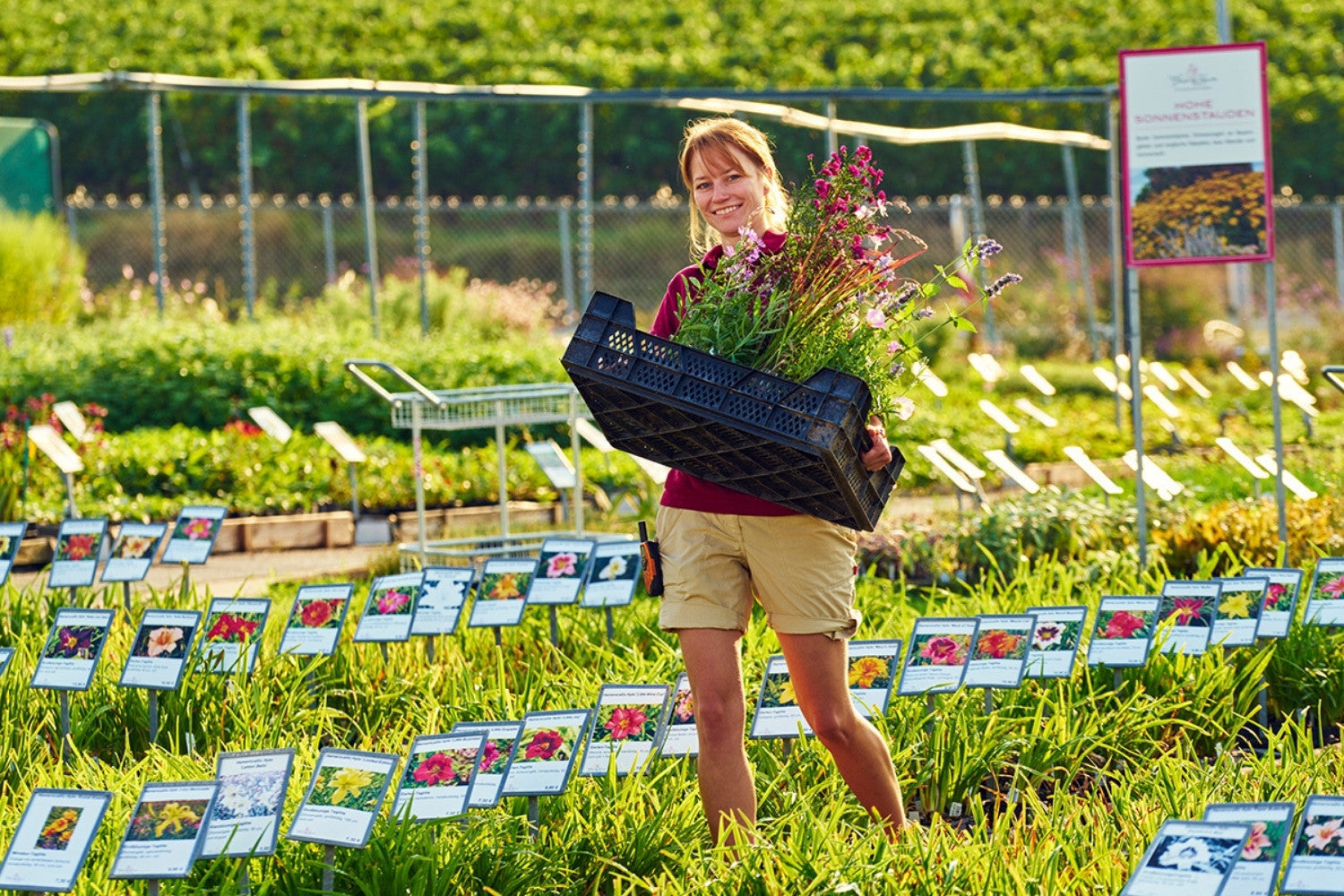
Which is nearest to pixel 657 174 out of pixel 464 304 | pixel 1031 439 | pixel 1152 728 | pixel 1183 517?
pixel 464 304

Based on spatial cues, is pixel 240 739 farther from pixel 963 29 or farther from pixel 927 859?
pixel 963 29

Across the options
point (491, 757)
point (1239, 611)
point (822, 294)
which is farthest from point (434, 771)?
point (1239, 611)

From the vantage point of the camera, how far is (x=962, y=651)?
4.13 meters

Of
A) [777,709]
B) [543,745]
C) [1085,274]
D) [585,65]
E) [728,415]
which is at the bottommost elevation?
[777,709]

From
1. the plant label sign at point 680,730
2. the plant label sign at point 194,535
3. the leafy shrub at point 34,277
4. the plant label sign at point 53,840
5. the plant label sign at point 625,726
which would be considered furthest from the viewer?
the leafy shrub at point 34,277

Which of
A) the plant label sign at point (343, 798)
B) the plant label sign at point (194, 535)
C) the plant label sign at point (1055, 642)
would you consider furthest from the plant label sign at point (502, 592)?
the plant label sign at point (343, 798)

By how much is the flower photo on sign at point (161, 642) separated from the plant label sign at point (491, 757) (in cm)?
116

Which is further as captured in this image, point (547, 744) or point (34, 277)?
point (34, 277)

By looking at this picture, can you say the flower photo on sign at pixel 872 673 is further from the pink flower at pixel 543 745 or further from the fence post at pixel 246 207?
the fence post at pixel 246 207

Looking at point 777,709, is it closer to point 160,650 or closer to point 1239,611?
point 1239,611

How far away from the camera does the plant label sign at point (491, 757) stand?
3287 millimetres

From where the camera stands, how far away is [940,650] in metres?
Result: 4.14

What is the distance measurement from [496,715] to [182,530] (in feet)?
6.29

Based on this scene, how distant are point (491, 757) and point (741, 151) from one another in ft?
4.48
